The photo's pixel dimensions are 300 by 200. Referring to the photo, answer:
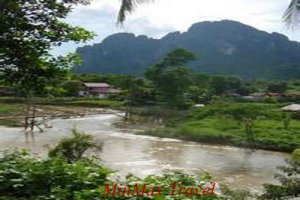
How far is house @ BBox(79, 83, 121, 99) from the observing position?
4522 centimetres

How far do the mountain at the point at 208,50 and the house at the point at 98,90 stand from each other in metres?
43.9

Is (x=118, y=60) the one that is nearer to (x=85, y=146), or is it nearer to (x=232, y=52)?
(x=232, y=52)

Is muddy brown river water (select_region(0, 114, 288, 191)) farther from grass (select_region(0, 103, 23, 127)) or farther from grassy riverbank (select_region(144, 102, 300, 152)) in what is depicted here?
grass (select_region(0, 103, 23, 127))

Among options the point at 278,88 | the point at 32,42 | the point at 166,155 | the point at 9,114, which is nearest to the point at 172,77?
the point at 9,114

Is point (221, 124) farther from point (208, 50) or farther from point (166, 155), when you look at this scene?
point (208, 50)

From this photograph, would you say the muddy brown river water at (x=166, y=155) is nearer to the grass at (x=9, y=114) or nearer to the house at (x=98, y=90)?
the grass at (x=9, y=114)

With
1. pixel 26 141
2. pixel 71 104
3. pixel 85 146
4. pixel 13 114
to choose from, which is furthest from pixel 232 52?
pixel 85 146

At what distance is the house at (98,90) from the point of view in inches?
1780

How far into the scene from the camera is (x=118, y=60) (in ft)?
343

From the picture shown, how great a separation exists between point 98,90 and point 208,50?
57.5m

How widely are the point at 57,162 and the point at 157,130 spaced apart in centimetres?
2220

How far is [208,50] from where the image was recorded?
101500 millimetres

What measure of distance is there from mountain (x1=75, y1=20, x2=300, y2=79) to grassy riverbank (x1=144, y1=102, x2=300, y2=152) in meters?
58.2

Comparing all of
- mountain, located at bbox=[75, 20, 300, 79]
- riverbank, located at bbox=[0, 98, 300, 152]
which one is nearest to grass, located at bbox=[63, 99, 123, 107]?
riverbank, located at bbox=[0, 98, 300, 152]
